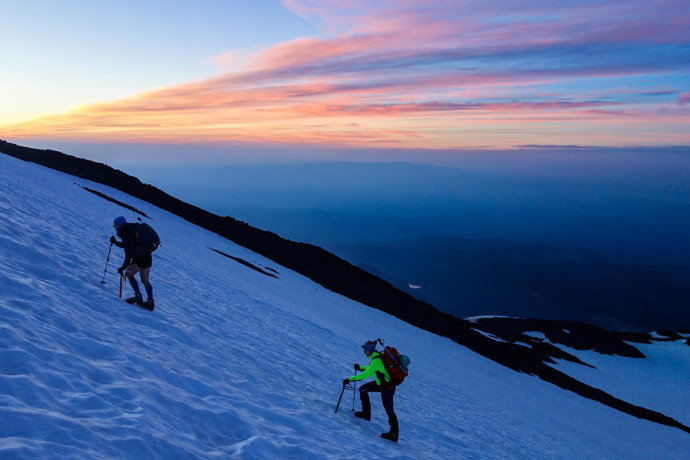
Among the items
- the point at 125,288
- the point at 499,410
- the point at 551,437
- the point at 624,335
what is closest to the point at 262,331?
the point at 125,288

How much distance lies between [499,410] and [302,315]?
1069cm

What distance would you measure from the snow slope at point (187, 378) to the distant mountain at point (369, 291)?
15438 mm

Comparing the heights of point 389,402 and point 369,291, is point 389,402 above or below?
below

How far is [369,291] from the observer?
1843 inches

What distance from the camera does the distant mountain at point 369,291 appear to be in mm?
38812

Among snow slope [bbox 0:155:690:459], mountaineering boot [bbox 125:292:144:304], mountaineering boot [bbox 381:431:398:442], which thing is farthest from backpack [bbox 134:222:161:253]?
mountaineering boot [bbox 381:431:398:442]

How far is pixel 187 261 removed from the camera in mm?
22453

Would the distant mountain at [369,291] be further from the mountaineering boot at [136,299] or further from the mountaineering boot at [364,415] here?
the mountaineering boot at [136,299]

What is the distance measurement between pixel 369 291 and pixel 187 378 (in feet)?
131

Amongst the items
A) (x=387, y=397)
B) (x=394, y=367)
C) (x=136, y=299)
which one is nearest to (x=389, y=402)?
(x=387, y=397)

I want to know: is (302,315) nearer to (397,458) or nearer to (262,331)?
(262,331)

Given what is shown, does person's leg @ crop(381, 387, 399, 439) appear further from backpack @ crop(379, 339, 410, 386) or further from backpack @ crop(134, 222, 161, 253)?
backpack @ crop(134, 222, 161, 253)

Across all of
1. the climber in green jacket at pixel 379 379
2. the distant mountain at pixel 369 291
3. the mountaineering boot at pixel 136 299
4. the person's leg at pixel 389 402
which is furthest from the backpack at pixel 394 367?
the distant mountain at pixel 369 291

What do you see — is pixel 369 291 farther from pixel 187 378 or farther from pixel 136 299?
pixel 187 378
